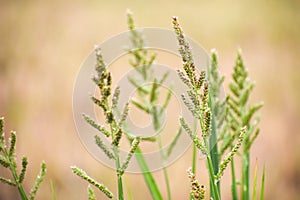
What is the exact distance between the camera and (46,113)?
6.03 ft

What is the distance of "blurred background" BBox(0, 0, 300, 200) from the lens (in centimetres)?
170

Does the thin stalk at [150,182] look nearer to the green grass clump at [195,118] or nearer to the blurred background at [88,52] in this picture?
the green grass clump at [195,118]

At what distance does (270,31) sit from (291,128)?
1.82ft

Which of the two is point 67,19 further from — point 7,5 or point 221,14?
point 221,14

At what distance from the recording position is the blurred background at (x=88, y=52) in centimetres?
170

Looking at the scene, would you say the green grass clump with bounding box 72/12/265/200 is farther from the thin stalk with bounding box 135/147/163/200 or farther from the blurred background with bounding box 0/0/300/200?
the blurred background with bounding box 0/0/300/200

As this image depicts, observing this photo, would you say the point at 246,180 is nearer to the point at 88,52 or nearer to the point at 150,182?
the point at 150,182

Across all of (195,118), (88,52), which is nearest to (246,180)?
(195,118)

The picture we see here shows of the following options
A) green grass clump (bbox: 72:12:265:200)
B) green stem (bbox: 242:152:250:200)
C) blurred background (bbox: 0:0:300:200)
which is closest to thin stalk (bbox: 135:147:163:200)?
green grass clump (bbox: 72:12:265:200)

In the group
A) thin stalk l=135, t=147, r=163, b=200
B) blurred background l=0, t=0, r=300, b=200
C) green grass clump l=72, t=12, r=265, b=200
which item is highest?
blurred background l=0, t=0, r=300, b=200

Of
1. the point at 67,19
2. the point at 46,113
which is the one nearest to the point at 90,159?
the point at 46,113

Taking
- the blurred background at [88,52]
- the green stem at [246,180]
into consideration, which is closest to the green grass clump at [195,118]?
the green stem at [246,180]

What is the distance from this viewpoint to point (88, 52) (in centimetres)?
207

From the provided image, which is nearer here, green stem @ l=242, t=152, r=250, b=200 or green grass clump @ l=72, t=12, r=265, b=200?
green grass clump @ l=72, t=12, r=265, b=200
